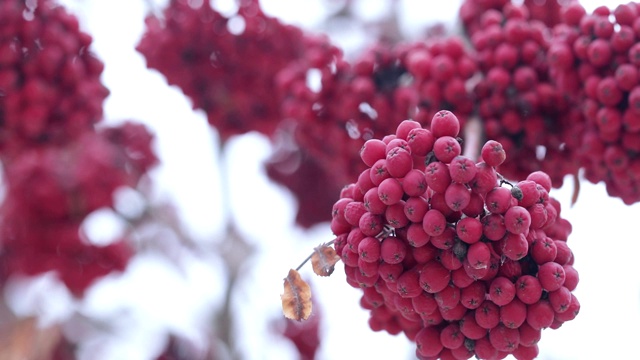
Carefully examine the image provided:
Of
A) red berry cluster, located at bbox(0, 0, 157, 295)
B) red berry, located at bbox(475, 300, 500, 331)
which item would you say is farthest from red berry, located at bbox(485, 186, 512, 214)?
red berry cluster, located at bbox(0, 0, 157, 295)

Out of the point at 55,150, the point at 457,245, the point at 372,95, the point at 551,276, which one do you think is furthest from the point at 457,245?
the point at 55,150

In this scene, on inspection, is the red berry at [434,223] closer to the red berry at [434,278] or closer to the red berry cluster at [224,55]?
the red berry at [434,278]

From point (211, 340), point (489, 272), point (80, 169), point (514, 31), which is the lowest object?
point (489, 272)

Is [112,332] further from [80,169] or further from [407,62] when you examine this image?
[407,62]

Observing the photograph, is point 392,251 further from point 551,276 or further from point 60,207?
point 60,207

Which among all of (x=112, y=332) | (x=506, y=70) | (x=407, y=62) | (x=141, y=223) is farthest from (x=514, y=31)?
(x=112, y=332)

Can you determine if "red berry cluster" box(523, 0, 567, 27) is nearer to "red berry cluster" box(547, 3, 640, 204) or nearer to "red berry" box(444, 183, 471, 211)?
"red berry cluster" box(547, 3, 640, 204)
